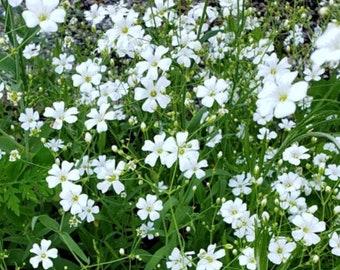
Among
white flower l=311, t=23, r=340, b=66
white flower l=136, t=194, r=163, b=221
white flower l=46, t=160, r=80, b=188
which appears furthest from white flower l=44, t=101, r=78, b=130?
white flower l=311, t=23, r=340, b=66

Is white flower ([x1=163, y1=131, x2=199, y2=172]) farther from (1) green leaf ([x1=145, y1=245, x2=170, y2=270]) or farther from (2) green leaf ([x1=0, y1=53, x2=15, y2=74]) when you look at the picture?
(2) green leaf ([x1=0, y1=53, x2=15, y2=74])

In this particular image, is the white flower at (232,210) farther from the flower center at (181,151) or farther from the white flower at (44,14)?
the white flower at (44,14)

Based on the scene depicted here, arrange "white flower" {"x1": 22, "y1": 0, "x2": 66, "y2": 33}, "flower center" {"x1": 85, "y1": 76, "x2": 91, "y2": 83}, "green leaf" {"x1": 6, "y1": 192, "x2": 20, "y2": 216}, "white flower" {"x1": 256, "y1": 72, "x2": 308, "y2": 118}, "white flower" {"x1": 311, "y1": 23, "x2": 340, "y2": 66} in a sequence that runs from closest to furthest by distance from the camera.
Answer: "white flower" {"x1": 311, "y1": 23, "x2": 340, "y2": 66}, "white flower" {"x1": 256, "y1": 72, "x2": 308, "y2": 118}, "white flower" {"x1": 22, "y1": 0, "x2": 66, "y2": 33}, "green leaf" {"x1": 6, "y1": 192, "x2": 20, "y2": 216}, "flower center" {"x1": 85, "y1": 76, "x2": 91, "y2": 83}

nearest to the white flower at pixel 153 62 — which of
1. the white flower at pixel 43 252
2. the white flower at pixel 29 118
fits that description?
the white flower at pixel 29 118

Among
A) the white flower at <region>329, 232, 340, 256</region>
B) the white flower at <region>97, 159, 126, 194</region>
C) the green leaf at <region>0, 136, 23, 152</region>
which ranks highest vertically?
the green leaf at <region>0, 136, 23, 152</region>

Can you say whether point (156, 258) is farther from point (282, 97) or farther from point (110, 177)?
point (282, 97)

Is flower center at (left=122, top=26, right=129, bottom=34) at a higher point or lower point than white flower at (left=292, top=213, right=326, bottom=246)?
higher

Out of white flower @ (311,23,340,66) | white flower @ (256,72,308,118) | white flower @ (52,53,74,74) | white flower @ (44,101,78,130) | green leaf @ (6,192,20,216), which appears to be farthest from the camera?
white flower @ (52,53,74,74)
